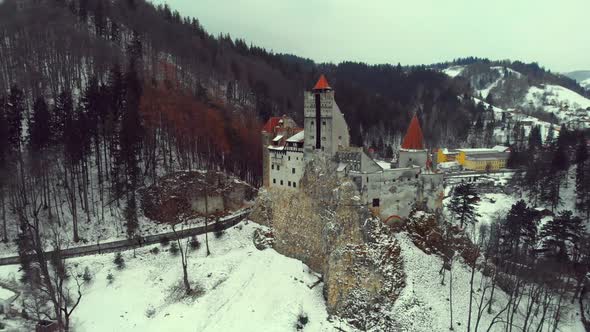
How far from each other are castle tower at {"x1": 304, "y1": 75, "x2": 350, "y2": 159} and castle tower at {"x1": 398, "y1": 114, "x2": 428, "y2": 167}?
294 inches

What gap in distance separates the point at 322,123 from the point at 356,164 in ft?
19.1

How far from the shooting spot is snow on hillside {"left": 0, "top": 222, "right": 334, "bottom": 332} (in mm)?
35188

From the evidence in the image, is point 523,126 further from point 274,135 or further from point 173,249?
point 173,249

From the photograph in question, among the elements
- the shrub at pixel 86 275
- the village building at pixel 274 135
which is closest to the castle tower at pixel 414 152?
the village building at pixel 274 135

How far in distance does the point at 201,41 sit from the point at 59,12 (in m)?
33.1

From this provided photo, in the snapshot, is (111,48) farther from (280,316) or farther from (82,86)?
(280,316)

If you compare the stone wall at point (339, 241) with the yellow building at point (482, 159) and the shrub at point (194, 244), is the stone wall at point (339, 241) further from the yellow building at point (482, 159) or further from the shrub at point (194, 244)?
the yellow building at point (482, 159)

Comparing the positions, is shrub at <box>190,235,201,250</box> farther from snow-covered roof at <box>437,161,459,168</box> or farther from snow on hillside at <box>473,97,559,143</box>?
snow on hillside at <box>473,97,559,143</box>

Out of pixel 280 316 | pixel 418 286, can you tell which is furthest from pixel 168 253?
pixel 418 286

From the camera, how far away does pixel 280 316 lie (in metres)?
35.8

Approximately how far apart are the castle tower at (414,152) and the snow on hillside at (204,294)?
1661cm

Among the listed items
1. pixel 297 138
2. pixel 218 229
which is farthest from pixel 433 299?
pixel 218 229

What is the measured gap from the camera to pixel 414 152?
150ft

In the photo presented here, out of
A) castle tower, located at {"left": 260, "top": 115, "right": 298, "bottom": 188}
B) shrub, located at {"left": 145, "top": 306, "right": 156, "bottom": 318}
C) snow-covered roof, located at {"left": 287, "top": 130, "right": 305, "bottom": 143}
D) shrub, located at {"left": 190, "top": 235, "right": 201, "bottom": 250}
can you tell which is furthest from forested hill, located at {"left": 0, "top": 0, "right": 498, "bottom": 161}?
shrub, located at {"left": 145, "top": 306, "right": 156, "bottom": 318}
